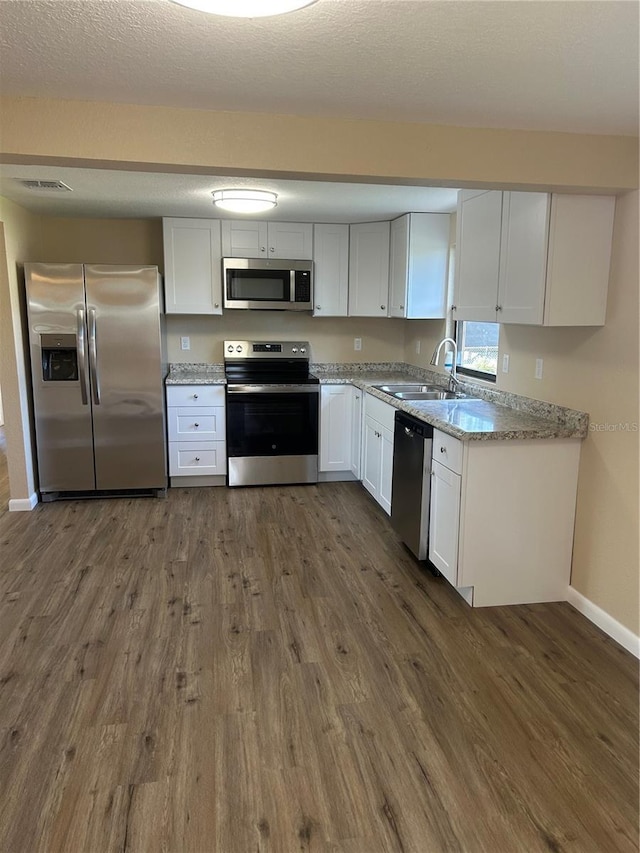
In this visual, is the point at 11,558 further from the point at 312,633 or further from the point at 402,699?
the point at 402,699

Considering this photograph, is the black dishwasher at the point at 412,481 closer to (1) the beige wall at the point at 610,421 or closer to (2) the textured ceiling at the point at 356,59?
(1) the beige wall at the point at 610,421

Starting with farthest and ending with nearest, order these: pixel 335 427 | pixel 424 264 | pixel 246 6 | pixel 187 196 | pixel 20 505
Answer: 1. pixel 335 427
2. pixel 424 264
3. pixel 20 505
4. pixel 187 196
5. pixel 246 6

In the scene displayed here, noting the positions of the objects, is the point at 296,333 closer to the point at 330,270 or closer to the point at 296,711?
the point at 330,270

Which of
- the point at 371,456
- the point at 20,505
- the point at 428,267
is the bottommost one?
the point at 20,505

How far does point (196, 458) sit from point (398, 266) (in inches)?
92.3

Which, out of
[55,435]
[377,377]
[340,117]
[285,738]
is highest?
[340,117]

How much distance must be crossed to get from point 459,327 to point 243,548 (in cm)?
236

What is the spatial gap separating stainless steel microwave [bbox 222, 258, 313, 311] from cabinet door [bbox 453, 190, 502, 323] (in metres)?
1.83

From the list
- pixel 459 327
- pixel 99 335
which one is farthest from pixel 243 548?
pixel 459 327

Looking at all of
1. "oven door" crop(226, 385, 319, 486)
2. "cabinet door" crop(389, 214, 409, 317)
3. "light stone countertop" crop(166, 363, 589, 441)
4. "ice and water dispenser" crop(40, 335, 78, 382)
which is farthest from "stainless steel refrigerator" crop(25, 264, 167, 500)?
"cabinet door" crop(389, 214, 409, 317)

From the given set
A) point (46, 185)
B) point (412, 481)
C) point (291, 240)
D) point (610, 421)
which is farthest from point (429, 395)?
point (46, 185)

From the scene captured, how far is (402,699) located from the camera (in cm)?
233

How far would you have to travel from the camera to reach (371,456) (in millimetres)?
4539

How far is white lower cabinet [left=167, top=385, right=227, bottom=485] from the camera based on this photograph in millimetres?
4848
